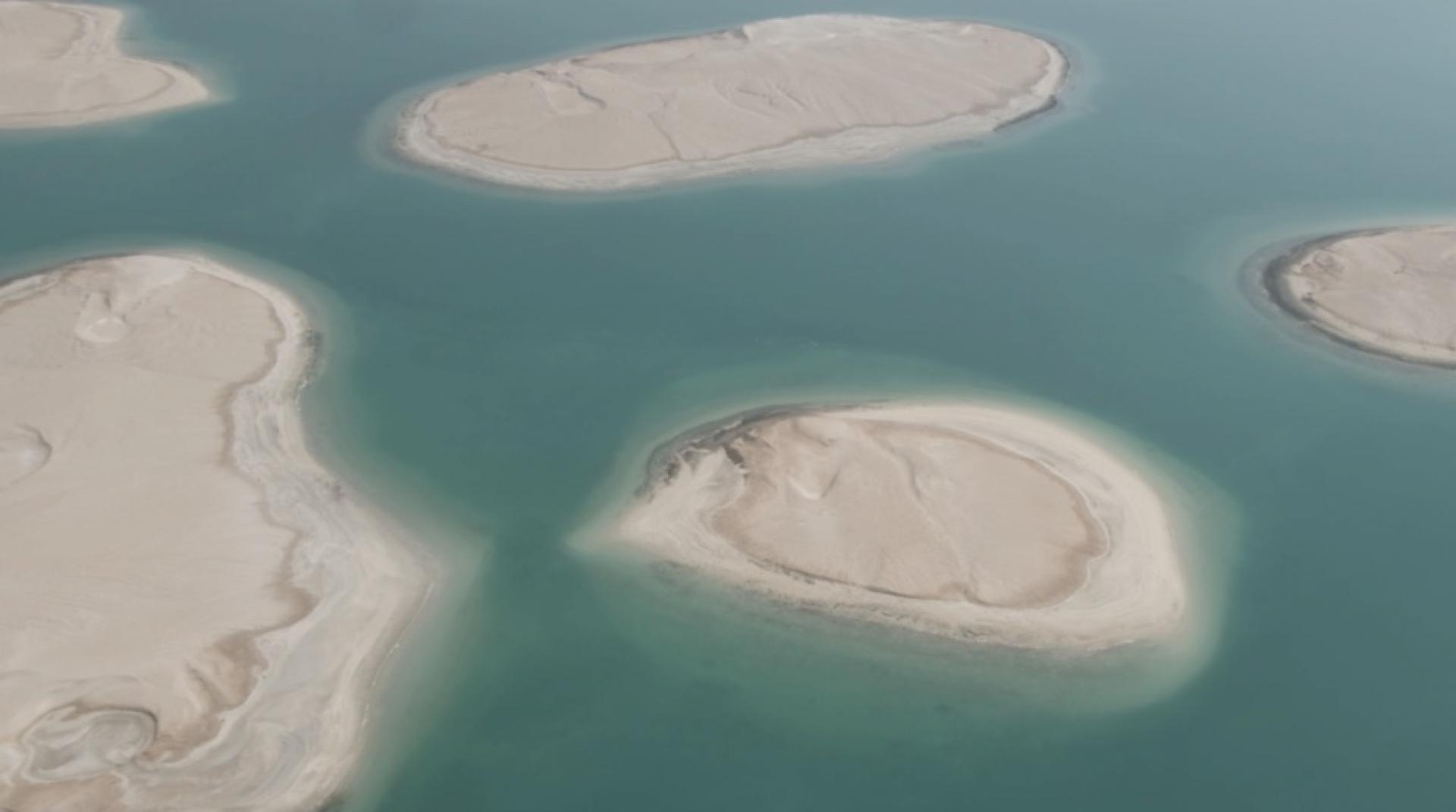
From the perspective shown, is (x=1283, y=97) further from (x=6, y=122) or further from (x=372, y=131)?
(x=6, y=122)

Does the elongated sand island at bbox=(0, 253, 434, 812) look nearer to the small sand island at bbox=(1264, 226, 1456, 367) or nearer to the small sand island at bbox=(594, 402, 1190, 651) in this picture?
the small sand island at bbox=(594, 402, 1190, 651)

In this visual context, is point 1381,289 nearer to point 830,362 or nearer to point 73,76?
point 830,362

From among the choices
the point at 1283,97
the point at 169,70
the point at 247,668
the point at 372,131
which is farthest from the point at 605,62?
the point at 247,668

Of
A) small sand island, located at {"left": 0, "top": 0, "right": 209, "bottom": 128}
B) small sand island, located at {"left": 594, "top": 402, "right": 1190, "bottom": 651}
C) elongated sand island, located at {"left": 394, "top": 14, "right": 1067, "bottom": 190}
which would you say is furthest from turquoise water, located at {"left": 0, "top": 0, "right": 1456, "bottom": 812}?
elongated sand island, located at {"left": 394, "top": 14, "right": 1067, "bottom": 190}

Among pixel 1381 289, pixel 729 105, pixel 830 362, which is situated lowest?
pixel 830 362

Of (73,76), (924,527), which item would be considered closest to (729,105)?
(924,527)

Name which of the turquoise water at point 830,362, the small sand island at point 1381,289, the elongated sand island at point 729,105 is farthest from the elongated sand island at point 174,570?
the small sand island at point 1381,289
